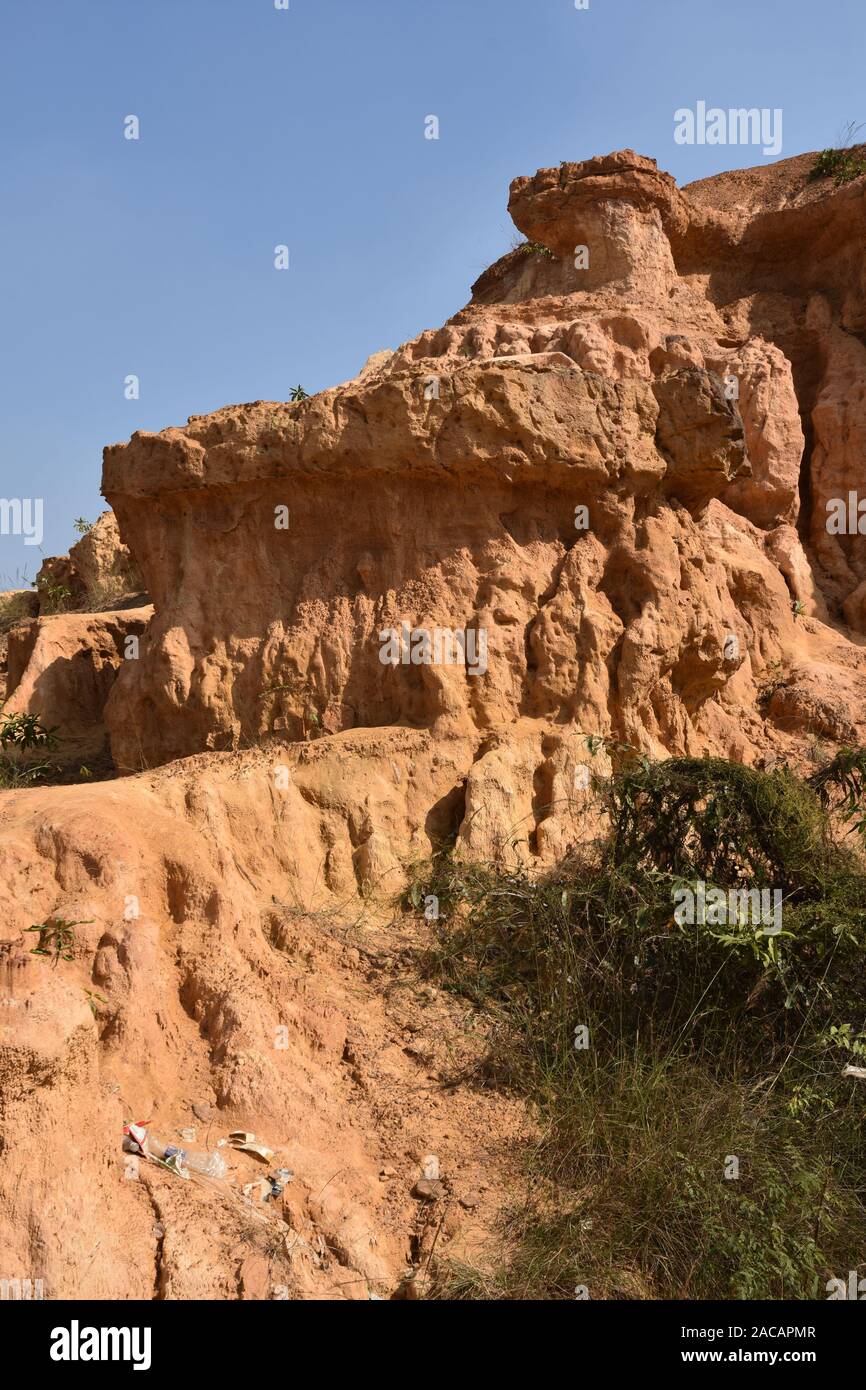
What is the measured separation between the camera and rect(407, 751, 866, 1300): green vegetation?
4.28 meters

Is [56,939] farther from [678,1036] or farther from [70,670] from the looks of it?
[70,670]

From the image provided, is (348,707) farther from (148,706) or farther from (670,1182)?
(670,1182)

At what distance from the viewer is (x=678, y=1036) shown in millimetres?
5297

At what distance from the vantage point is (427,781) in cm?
689

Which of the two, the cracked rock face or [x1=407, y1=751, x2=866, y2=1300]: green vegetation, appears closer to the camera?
[x1=407, y1=751, x2=866, y2=1300]: green vegetation

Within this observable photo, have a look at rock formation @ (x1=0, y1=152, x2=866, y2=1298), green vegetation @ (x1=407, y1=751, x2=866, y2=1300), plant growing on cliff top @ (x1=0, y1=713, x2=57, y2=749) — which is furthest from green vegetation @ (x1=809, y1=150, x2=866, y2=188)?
plant growing on cliff top @ (x1=0, y1=713, x2=57, y2=749)

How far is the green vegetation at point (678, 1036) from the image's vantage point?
428 cm

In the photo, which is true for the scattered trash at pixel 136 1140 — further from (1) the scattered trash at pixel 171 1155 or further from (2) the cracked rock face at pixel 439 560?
(2) the cracked rock face at pixel 439 560

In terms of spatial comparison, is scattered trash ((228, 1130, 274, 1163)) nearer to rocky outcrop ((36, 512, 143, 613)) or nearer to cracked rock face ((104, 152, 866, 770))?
cracked rock face ((104, 152, 866, 770))

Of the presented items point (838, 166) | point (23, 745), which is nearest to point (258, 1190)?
point (23, 745)

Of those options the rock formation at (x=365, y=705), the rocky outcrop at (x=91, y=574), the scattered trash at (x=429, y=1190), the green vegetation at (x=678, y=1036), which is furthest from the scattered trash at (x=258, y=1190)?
the rocky outcrop at (x=91, y=574)

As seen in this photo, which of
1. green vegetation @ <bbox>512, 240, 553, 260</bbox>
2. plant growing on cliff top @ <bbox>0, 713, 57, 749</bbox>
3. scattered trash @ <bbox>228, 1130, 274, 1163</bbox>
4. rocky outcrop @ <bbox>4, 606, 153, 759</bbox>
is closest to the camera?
scattered trash @ <bbox>228, 1130, 274, 1163</bbox>

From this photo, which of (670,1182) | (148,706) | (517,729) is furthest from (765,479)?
(670,1182)
